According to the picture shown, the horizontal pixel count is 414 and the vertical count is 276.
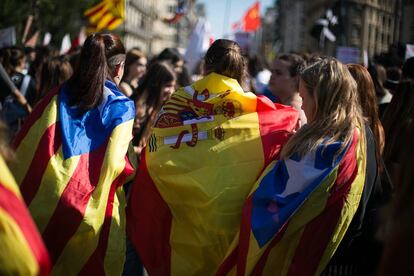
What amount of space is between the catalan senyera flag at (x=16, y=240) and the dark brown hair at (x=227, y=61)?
7.29 feet

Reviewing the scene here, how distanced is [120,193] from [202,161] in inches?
22.0

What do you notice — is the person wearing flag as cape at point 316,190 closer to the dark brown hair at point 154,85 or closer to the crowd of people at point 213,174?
the crowd of people at point 213,174

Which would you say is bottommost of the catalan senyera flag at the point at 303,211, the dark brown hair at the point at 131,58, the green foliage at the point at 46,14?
the green foliage at the point at 46,14

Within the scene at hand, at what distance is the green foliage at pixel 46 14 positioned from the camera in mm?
19703

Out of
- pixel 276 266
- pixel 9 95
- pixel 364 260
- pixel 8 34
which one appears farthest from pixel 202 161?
pixel 8 34

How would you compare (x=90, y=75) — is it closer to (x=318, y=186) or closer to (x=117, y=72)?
(x=117, y=72)

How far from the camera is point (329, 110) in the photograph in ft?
11.2

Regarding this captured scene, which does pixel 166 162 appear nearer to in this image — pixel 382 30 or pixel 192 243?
pixel 192 243

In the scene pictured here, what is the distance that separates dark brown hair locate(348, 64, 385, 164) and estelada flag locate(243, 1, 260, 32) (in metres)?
17.6

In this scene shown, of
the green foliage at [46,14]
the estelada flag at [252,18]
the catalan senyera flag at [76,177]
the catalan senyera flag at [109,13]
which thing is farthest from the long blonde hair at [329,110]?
the estelada flag at [252,18]

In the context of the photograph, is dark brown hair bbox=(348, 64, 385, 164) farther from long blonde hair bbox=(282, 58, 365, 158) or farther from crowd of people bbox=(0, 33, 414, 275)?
long blonde hair bbox=(282, 58, 365, 158)

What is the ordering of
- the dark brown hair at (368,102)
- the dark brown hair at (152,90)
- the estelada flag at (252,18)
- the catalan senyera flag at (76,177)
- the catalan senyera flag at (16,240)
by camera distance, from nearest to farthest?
1. the catalan senyera flag at (16,240)
2. the catalan senyera flag at (76,177)
3. the dark brown hair at (368,102)
4. the dark brown hair at (152,90)
5. the estelada flag at (252,18)

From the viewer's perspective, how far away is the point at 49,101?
→ 384 cm

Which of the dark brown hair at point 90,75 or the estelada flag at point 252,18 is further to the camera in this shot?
the estelada flag at point 252,18
